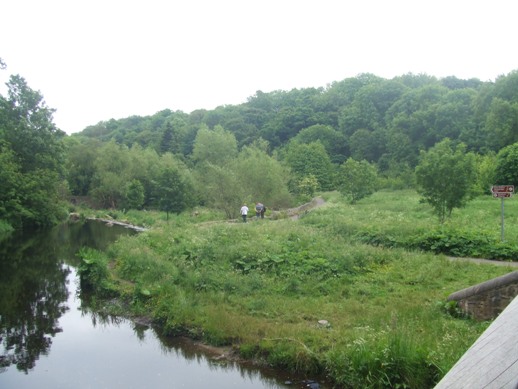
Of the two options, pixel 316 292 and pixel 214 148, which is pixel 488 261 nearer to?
pixel 316 292

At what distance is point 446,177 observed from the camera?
2078cm

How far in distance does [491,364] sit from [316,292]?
A: 11.8m

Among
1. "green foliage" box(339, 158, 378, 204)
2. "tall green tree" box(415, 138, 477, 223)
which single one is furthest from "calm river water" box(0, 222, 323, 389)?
"green foliage" box(339, 158, 378, 204)

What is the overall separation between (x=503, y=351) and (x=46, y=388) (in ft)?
34.0

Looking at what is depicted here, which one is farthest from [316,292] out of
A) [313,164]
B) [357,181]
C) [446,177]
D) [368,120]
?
[368,120]

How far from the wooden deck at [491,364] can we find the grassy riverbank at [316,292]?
248 inches

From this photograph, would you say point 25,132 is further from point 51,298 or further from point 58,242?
→ point 51,298

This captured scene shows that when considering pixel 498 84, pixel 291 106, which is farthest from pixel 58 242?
pixel 291 106

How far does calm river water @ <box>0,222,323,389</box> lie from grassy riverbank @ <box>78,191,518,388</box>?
56 centimetres

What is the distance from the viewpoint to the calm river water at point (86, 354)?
9.73m

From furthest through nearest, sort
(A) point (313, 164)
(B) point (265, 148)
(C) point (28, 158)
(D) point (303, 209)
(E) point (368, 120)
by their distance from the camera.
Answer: (E) point (368, 120), (B) point (265, 148), (A) point (313, 164), (C) point (28, 158), (D) point (303, 209)

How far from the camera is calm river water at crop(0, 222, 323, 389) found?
31.9 feet

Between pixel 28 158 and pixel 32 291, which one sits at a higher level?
pixel 28 158

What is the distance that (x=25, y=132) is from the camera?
138ft
